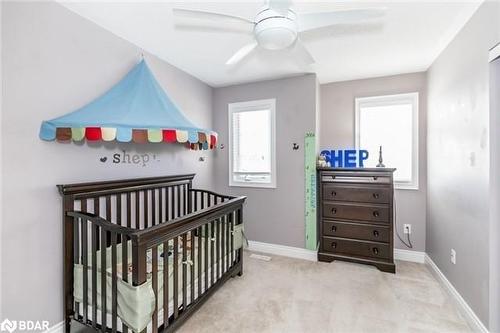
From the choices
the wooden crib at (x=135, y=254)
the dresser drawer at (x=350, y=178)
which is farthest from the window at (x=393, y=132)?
the wooden crib at (x=135, y=254)

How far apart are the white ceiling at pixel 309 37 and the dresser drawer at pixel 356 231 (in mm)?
1930

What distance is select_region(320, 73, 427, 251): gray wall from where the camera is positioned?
124 inches

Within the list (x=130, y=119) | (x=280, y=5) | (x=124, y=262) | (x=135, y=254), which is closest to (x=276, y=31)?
(x=280, y=5)

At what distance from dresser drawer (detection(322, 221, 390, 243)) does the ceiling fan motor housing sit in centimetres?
239

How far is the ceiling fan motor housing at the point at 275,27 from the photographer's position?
136 cm

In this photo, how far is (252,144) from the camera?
364 centimetres

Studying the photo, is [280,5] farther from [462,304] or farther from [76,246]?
[462,304]

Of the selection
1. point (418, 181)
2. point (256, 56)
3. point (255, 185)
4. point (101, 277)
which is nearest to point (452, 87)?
point (418, 181)

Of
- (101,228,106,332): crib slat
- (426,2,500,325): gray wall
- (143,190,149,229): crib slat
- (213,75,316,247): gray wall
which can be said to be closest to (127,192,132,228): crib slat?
(143,190,149,229): crib slat

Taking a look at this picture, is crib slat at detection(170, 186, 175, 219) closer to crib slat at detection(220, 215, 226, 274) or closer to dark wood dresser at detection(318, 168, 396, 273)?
crib slat at detection(220, 215, 226, 274)

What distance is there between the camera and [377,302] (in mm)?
2260

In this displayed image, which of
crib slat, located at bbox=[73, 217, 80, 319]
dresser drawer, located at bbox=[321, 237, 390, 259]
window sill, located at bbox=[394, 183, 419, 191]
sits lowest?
dresser drawer, located at bbox=[321, 237, 390, 259]

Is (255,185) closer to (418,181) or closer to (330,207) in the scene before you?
(330,207)

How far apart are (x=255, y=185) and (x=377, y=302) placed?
1976mm
